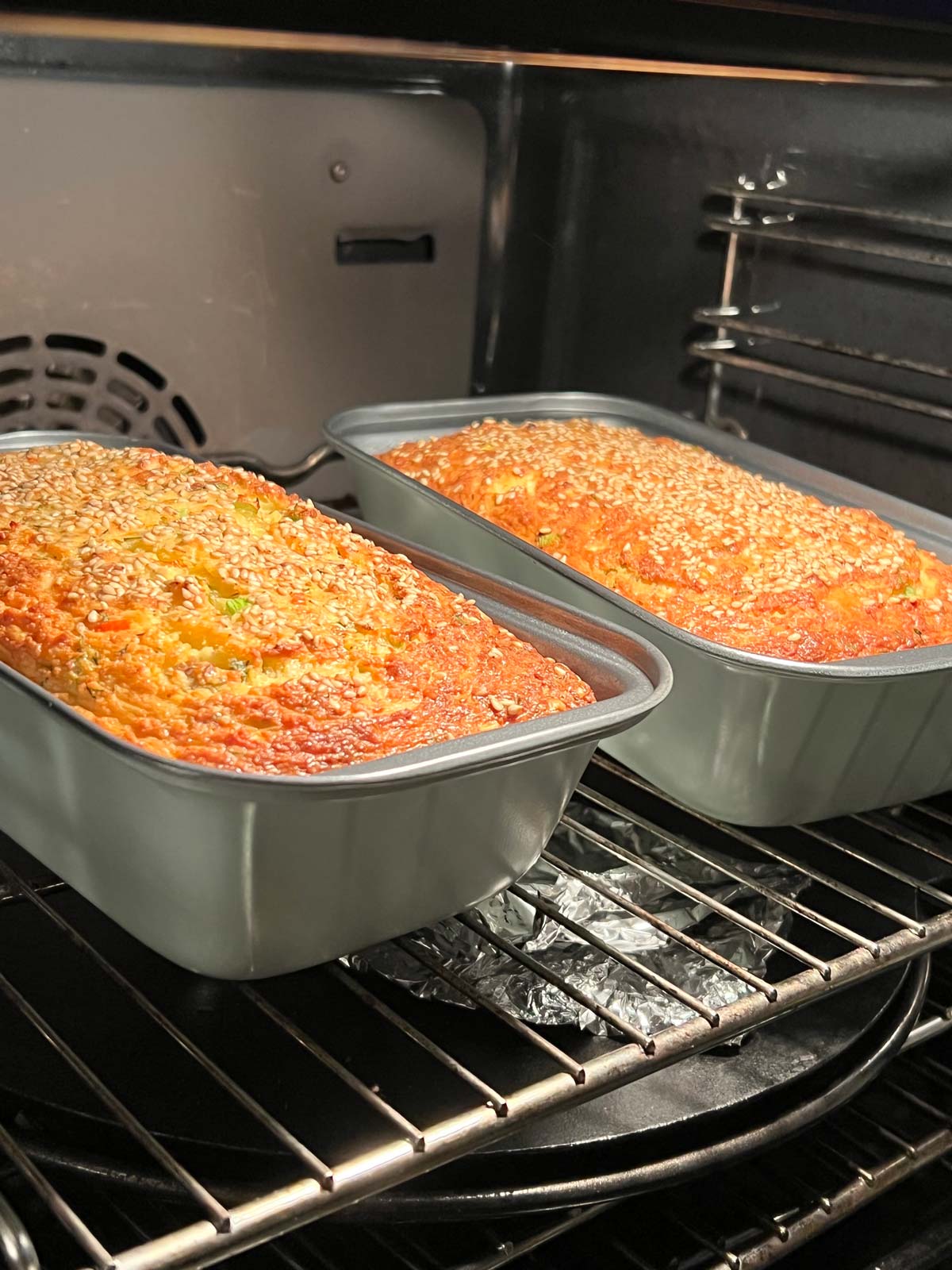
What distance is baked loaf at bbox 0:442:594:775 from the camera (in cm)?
105

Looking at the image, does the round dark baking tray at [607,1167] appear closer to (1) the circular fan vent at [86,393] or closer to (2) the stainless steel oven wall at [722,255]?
(2) the stainless steel oven wall at [722,255]

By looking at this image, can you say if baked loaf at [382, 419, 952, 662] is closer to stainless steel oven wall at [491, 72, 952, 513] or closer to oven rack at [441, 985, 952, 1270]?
stainless steel oven wall at [491, 72, 952, 513]

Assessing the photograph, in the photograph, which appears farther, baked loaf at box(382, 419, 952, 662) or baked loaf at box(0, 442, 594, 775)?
baked loaf at box(382, 419, 952, 662)

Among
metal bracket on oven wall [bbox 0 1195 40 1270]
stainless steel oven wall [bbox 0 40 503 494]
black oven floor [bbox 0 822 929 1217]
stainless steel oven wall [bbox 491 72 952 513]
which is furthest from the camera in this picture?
stainless steel oven wall [bbox 491 72 952 513]

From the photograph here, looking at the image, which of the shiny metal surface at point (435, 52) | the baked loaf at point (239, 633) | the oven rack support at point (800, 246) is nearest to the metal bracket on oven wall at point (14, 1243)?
the baked loaf at point (239, 633)

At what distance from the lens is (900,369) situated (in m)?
1.65

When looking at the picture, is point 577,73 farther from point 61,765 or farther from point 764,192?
point 61,765

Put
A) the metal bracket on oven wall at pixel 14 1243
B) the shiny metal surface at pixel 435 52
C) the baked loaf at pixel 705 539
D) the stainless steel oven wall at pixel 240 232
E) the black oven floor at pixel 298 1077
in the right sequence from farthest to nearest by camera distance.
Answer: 1. the stainless steel oven wall at pixel 240 232
2. the baked loaf at pixel 705 539
3. the shiny metal surface at pixel 435 52
4. the black oven floor at pixel 298 1077
5. the metal bracket on oven wall at pixel 14 1243


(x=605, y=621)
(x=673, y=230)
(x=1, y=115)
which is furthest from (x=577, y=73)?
(x=605, y=621)

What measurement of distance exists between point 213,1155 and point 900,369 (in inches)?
45.6

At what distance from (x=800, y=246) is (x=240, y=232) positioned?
26.8 inches

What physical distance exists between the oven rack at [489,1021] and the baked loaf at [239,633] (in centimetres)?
18

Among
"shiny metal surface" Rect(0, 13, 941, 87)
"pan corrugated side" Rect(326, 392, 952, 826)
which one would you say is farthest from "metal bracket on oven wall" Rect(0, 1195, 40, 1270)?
"shiny metal surface" Rect(0, 13, 941, 87)

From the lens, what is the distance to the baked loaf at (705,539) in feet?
4.57
